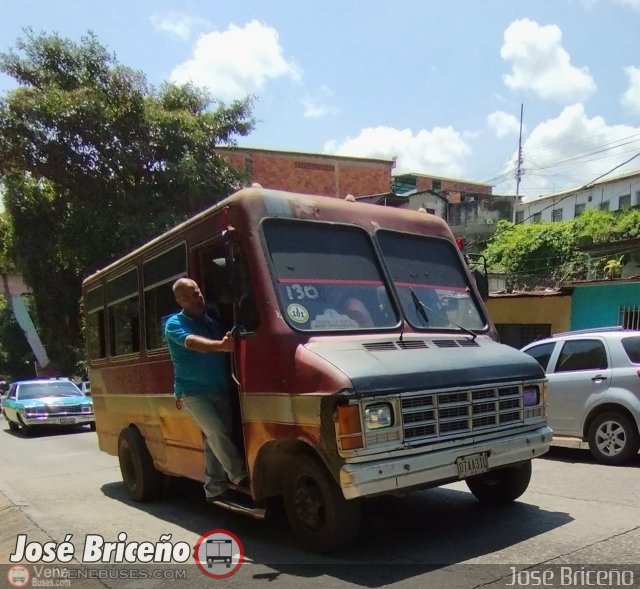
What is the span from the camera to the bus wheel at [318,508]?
4344 mm

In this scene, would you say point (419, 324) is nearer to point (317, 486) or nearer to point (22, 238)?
point (317, 486)

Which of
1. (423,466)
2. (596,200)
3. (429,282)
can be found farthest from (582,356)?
(596,200)

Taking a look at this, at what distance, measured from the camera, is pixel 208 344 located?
193 inches

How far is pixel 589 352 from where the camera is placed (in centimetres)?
835

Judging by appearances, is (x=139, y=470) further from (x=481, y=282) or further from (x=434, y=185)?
(x=434, y=185)

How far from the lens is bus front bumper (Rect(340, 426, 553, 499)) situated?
402 cm

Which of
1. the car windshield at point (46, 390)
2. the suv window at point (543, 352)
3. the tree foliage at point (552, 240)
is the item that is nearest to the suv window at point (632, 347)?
the suv window at point (543, 352)

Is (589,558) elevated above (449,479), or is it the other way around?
(449,479)

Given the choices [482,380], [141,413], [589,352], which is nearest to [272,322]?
[482,380]

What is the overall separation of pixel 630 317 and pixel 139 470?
1138cm

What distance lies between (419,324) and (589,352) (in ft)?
13.7

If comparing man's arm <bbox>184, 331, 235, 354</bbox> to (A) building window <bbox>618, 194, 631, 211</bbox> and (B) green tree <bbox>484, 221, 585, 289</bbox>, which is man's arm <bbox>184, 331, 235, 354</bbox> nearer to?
(B) green tree <bbox>484, 221, 585, 289</bbox>

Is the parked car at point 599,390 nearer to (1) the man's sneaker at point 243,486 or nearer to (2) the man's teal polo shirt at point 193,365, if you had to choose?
(1) the man's sneaker at point 243,486

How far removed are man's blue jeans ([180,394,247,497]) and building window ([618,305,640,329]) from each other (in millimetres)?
11546
